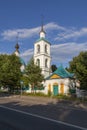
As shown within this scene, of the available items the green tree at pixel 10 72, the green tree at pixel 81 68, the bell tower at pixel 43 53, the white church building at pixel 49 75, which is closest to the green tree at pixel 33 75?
the white church building at pixel 49 75

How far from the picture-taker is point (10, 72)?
146 feet

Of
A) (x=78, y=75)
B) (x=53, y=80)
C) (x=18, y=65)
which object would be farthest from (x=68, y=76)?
(x=18, y=65)

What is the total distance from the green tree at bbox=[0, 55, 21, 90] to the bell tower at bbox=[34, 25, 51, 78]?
6.36m

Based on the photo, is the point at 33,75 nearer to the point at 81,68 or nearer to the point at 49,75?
the point at 49,75

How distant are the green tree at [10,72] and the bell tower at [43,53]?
6.36 m

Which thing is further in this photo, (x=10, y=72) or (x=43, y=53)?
(x=43, y=53)

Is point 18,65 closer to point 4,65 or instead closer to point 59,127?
point 4,65

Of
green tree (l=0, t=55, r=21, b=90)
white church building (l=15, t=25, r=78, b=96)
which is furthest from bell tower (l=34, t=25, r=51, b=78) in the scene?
green tree (l=0, t=55, r=21, b=90)

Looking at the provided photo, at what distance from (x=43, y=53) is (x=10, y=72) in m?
10.1

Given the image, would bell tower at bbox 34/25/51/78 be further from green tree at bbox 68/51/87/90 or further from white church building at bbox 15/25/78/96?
green tree at bbox 68/51/87/90

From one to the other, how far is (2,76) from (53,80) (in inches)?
353

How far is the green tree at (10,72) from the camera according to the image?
145 ft

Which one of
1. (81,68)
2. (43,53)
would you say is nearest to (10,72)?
(43,53)

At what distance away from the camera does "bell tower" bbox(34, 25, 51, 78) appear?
171ft
